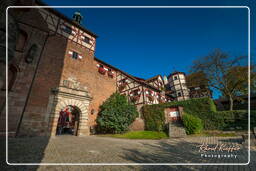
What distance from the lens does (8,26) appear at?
2.96 m

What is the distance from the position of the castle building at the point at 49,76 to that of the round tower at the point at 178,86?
17.1 metres

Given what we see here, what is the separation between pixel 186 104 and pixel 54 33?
14.5 metres

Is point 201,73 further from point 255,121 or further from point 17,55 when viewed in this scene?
point 17,55

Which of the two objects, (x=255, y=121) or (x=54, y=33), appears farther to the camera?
(x=54, y=33)

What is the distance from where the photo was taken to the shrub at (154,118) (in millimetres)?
13016

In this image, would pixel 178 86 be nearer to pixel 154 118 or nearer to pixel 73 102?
pixel 154 118

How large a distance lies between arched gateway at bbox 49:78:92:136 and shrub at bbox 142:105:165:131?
270 inches

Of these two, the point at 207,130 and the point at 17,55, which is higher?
the point at 17,55

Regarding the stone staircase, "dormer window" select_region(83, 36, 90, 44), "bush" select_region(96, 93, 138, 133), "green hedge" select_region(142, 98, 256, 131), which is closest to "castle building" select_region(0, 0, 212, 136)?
"dormer window" select_region(83, 36, 90, 44)

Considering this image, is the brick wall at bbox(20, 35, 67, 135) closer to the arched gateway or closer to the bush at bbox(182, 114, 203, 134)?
the arched gateway

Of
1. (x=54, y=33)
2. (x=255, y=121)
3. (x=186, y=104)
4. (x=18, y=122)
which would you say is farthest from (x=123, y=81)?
(x=255, y=121)

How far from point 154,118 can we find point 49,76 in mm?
11168

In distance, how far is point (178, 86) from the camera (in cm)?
2841

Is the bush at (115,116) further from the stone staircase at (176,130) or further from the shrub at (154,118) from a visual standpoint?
the stone staircase at (176,130)
